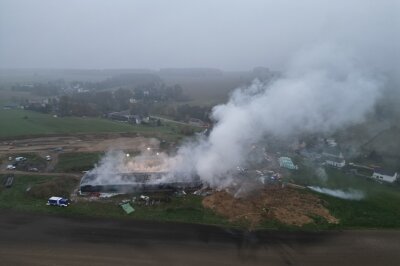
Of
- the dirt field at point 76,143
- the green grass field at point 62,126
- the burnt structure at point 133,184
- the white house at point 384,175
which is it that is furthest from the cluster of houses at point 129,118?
the white house at point 384,175

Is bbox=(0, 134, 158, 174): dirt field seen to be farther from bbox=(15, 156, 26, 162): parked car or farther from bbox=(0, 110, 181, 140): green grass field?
bbox=(0, 110, 181, 140): green grass field

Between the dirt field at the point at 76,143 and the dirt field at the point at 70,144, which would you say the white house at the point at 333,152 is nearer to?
the dirt field at the point at 70,144

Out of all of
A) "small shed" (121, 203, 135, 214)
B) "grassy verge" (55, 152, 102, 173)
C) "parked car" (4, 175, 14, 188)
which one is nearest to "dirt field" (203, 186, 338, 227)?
"small shed" (121, 203, 135, 214)

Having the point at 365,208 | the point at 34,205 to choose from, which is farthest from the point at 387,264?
the point at 34,205

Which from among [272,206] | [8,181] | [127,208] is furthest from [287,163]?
[8,181]

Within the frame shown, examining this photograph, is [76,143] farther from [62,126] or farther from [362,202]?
[362,202]
